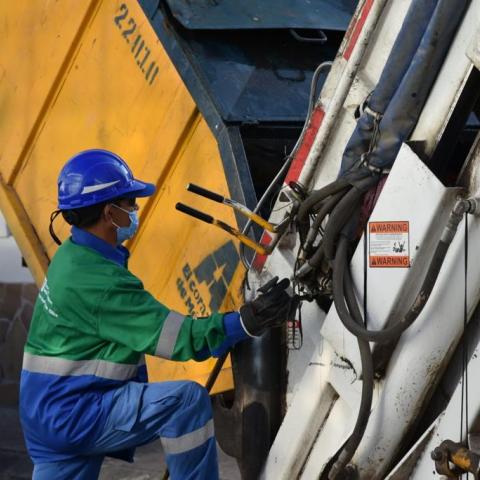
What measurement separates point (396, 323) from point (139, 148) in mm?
1492

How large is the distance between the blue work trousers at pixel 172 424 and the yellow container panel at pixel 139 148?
310mm

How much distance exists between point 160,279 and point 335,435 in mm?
1007

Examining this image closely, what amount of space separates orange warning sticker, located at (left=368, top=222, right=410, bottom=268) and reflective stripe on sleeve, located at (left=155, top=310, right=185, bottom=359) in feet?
1.87

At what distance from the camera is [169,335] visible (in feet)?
9.93

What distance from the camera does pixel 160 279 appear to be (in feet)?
12.3

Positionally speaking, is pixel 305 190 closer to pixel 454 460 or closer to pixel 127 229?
pixel 127 229

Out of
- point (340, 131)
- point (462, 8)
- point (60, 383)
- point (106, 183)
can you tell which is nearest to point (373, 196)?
point (340, 131)

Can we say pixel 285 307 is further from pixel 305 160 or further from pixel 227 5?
pixel 227 5

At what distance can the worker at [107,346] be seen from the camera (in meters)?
3.03

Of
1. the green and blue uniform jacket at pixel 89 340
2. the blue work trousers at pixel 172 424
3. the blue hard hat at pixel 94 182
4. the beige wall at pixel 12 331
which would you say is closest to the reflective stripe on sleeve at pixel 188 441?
the blue work trousers at pixel 172 424

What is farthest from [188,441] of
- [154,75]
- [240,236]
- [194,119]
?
[154,75]

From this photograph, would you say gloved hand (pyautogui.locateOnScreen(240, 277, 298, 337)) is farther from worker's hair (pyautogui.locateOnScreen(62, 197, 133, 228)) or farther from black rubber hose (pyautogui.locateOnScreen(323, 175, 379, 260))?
worker's hair (pyautogui.locateOnScreen(62, 197, 133, 228))

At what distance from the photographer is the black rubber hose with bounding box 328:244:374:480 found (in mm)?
2688

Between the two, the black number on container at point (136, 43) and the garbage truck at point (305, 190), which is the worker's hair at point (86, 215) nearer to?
the garbage truck at point (305, 190)
